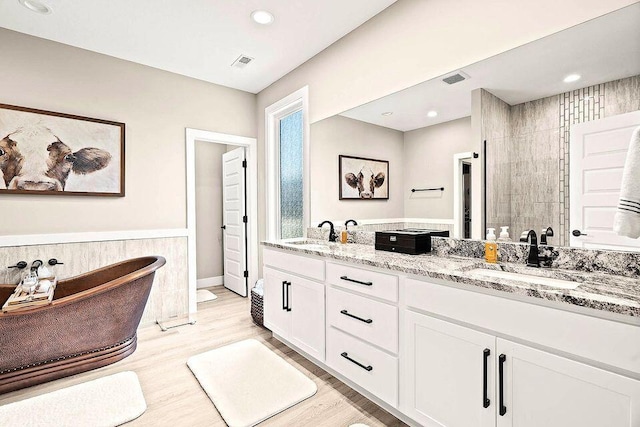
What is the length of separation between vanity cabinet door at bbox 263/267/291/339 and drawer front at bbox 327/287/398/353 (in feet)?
1.88

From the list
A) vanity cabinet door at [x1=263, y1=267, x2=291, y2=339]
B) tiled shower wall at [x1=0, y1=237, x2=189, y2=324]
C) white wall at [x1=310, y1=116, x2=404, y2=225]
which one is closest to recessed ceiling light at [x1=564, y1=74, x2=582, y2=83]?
white wall at [x1=310, y1=116, x2=404, y2=225]

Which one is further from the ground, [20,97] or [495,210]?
[20,97]

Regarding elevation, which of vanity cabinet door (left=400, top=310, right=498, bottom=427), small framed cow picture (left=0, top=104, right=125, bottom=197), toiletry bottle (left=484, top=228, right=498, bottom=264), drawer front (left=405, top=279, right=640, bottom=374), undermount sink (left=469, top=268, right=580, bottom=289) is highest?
small framed cow picture (left=0, top=104, right=125, bottom=197)

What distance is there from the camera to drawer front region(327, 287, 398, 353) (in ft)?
5.51

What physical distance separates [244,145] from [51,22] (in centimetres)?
206

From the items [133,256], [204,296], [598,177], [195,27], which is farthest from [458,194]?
[204,296]

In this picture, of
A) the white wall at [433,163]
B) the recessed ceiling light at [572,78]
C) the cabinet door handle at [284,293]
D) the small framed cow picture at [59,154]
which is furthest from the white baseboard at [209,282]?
the recessed ceiling light at [572,78]

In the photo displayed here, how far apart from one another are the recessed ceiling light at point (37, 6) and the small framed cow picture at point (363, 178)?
8.24 ft

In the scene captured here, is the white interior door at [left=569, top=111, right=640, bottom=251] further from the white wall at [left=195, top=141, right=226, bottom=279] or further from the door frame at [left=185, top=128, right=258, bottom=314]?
the white wall at [left=195, top=141, right=226, bottom=279]

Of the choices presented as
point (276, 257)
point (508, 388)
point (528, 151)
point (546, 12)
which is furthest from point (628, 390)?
point (276, 257)

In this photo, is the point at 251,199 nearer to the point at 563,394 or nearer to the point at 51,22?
the point at 51,22

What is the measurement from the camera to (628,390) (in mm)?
952

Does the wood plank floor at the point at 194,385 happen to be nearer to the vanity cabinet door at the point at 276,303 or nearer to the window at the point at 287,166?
the vanity cabinet door at the point at 276,303

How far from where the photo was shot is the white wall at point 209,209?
4.75 meters
